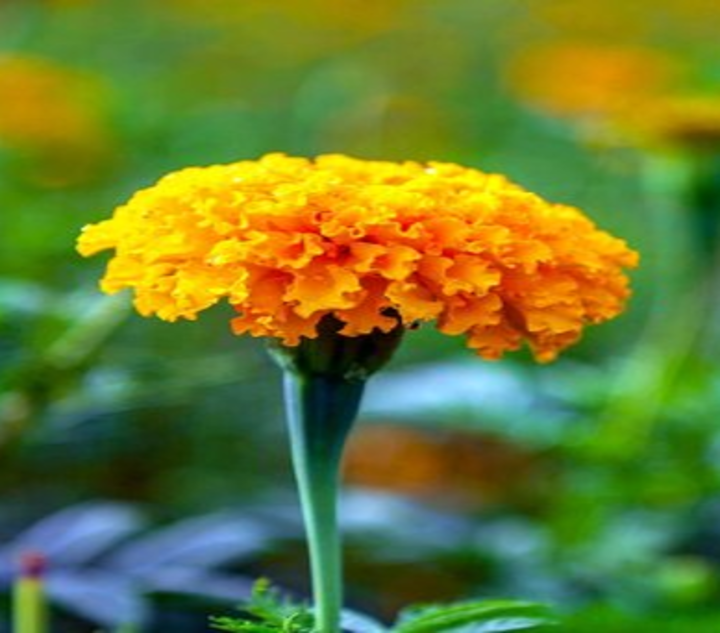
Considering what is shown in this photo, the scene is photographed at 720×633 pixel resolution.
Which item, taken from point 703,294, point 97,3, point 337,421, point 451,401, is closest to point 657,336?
point 703,294

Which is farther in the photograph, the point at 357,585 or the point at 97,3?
the point at 97,3

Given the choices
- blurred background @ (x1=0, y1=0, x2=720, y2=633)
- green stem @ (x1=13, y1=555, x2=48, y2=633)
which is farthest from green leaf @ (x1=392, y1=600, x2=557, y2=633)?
green stem @ (x1=13, y1=555, x2=48, y2=633)

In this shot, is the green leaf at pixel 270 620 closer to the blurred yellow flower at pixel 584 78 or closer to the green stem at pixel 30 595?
the green stem at pixel 30 595

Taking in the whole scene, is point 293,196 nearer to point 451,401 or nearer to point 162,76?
point 451,401

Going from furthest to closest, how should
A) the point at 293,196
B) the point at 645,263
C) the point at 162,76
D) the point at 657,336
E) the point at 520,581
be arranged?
the point at 162,76
the point at 645,263
the point at 657,336
the point at 520,581
the point at 293,196

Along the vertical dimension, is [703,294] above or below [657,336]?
below

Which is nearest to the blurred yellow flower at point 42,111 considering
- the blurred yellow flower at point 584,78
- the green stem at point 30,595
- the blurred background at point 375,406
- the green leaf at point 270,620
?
the blurred background at point 375,406

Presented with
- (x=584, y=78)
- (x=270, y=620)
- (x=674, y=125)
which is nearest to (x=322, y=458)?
(x=270, y=620)

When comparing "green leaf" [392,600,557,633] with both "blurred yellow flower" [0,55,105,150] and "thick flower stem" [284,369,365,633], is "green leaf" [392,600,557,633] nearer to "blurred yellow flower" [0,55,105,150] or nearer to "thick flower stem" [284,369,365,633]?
"thick flower stem" [284,369,365,633]
